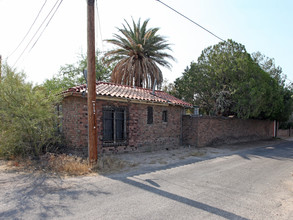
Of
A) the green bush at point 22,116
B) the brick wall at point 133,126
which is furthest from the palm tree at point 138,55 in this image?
the green bush at point 22,116

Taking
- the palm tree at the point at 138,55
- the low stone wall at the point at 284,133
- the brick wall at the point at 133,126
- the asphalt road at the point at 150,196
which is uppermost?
the palm tree at the point at 138,55

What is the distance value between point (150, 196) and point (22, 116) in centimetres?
562

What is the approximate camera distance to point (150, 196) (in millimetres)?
4969

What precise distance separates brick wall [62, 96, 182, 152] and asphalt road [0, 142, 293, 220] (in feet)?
11.2

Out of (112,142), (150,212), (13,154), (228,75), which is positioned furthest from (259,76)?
(13,154)

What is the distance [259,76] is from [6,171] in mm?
16030

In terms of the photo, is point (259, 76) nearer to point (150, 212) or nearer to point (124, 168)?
point (124, 168)

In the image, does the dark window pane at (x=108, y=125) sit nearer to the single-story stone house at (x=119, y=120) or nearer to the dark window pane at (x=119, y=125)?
the single-story stone house at (x=119, y=120)

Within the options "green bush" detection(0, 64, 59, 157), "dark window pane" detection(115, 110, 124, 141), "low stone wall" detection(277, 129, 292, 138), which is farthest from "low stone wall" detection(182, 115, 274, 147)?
"low stone wall" detection(277, 129, 292, 138)

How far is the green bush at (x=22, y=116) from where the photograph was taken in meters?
7.70

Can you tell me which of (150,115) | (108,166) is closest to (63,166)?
(108,166)

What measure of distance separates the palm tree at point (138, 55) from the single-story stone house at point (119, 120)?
17.7 feet

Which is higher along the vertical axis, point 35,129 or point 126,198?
point 35,129

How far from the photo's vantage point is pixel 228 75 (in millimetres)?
16172
